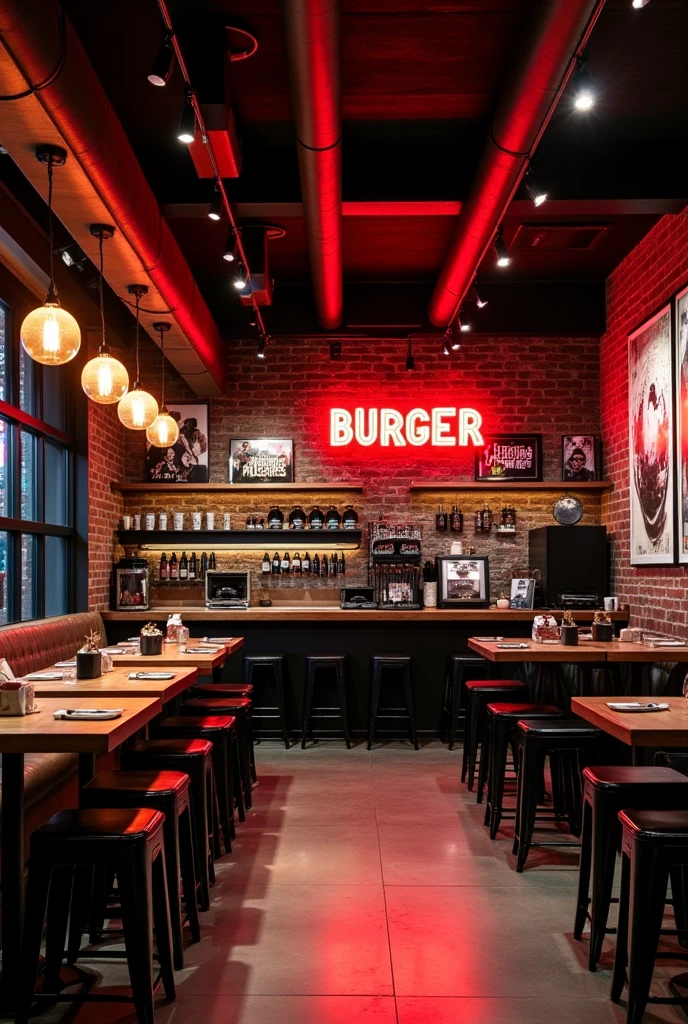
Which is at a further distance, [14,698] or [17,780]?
[14,698]

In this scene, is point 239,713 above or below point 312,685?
above

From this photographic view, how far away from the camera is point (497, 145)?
450 centimetres

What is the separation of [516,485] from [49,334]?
17.8 ft

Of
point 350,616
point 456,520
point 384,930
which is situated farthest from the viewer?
point 456,520

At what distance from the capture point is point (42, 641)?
5.54 metres

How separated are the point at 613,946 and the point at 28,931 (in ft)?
7.05

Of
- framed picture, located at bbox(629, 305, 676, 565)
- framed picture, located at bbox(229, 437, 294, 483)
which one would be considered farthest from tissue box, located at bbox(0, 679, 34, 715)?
framed picture, located at bbox(229, 437, 294, 483)

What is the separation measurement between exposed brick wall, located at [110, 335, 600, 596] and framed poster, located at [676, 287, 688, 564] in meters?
2.43

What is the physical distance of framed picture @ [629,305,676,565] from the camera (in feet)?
20.8

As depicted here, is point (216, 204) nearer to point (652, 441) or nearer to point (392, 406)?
point (652, 441)

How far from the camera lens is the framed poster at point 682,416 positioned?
5965mm

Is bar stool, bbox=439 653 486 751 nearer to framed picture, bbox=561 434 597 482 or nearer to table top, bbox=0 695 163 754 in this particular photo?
framed picture, bbox=561 434 597 482

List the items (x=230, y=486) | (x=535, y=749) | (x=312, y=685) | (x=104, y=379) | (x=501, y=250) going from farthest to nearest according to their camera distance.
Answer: (x=230, y=486), (x=312, y=685), (x=501, y=250), (x=104, y=379), (x=535, y=749)

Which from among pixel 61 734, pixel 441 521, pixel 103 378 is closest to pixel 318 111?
pixel 103 378
